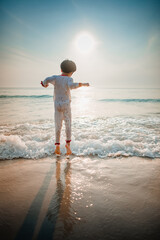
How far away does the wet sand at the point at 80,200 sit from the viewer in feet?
5.24

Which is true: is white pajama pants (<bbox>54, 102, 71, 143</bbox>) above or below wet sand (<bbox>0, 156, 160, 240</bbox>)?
above

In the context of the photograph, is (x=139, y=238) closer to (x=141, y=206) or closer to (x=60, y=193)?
(x=141, y=206)

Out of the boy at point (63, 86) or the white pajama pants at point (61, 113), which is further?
the white pajama pants at point (61, 113)

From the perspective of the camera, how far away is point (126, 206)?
76.8 inches

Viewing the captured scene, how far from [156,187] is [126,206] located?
2.71 feet

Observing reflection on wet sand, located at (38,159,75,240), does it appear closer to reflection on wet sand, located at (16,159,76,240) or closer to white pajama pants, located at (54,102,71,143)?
reflection on wet sand, located at (16,159,76,240)

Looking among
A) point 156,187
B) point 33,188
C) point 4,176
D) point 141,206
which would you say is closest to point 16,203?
point 33,188

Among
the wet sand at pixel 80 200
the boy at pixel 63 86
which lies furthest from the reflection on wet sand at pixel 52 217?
the boy at pixel 63 86

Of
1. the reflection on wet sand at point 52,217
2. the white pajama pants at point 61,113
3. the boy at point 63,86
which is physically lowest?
the reflection on wet sand at point 52,217

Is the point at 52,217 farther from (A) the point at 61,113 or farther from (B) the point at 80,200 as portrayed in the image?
(A) the point at 61,113

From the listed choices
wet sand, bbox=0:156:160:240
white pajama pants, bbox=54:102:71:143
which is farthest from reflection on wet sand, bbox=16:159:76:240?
white pajama pants, bbox=54:102:71:143

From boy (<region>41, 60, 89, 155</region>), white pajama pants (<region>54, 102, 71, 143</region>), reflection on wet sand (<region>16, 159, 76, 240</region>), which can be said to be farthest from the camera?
white pajama pants (<region>54, 102, 71, 143</region>)

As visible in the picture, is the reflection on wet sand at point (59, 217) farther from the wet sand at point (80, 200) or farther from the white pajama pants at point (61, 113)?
the white pajama pants at point (61, 113)

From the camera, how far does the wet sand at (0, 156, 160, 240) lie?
160 centimetres
